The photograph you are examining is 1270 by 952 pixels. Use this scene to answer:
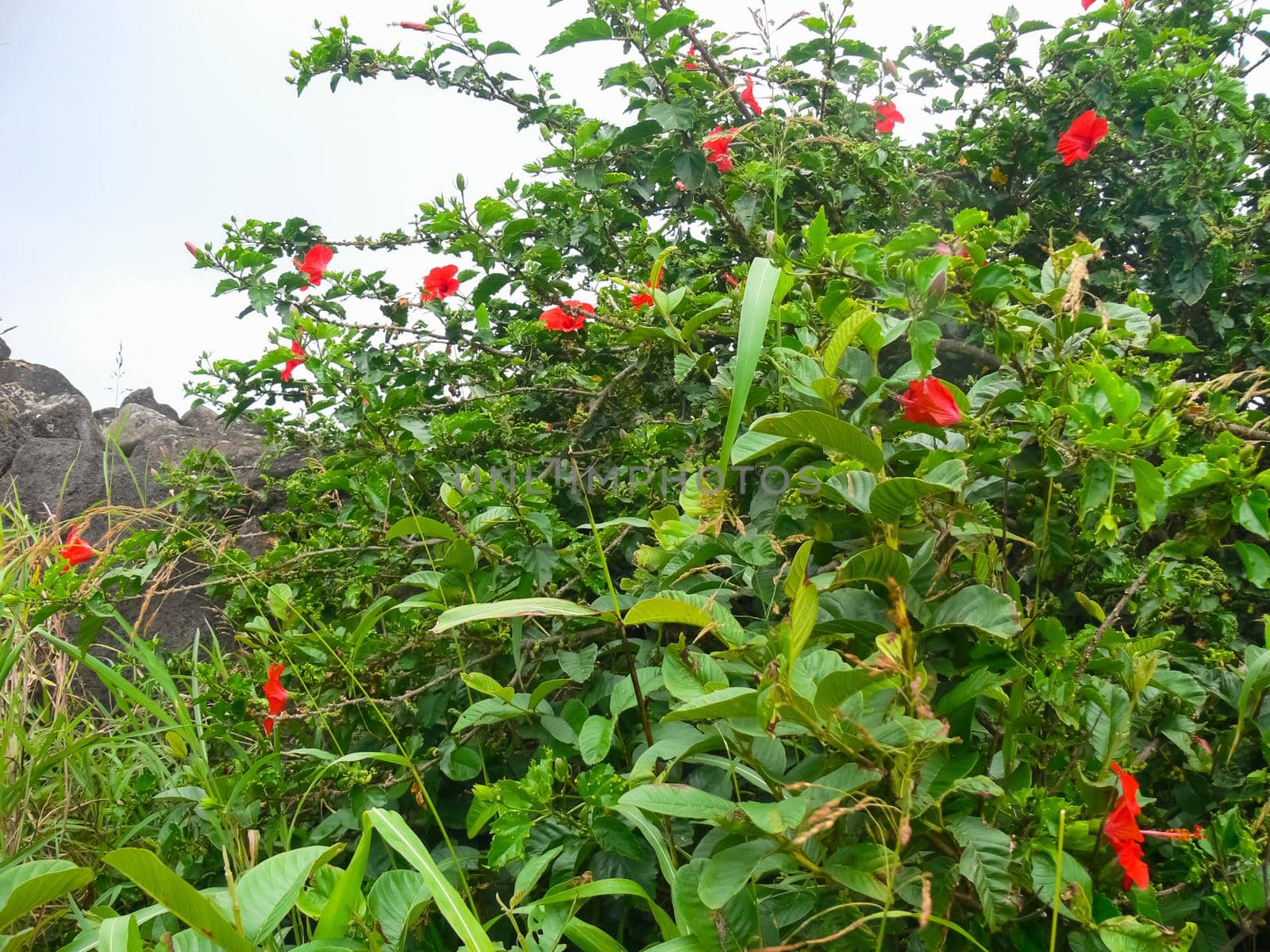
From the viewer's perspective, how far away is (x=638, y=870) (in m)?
0.92

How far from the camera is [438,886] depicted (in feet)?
2.45

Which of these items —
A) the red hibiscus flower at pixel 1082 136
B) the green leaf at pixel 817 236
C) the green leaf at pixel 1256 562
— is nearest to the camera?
the green leaf at pixel 1256 562

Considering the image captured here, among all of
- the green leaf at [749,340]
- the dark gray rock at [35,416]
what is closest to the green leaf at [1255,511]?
the green leaf at [749,340]

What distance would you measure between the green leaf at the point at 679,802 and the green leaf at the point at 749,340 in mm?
290

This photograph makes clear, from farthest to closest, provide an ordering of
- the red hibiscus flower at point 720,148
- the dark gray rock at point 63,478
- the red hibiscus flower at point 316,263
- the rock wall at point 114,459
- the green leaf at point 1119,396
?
the dark gray rock at point 63,478
the rock wall at point 114,459
the red hibiscus flower at point 316,263
the red hibiscus flower at point 720,148
the green leaf at point 1119,396

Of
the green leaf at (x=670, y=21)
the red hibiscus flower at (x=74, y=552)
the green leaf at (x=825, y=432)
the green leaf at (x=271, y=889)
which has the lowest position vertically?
the green leaf at (x=271, y=889)

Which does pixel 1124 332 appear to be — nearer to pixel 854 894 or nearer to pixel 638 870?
pixel 854 894

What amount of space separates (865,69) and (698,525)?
54.4 inches

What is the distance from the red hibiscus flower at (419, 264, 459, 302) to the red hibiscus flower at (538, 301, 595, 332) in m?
Result: 0.21

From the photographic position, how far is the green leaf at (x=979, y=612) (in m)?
0.72

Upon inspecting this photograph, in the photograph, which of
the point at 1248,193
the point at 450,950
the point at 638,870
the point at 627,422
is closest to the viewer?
the point at 638,870

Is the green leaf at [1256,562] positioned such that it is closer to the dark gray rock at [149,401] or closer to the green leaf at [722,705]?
the green leaf at [722,705]

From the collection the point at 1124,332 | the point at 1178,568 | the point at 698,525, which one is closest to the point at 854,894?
the point at 698,525

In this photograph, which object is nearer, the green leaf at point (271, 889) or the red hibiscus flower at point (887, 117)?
the green leaf at point (271, 889)
